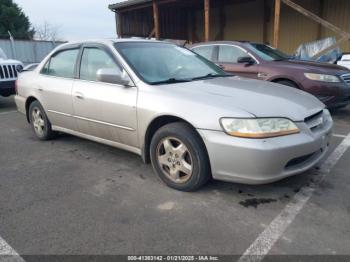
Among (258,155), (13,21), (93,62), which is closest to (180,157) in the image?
(258,155)

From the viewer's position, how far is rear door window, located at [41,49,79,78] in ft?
14.3

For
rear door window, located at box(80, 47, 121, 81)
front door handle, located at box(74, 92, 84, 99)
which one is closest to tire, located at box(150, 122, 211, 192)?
rear door window, located at box(80, 47, 121, 81)

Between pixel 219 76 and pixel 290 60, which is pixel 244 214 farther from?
pixel 290 60

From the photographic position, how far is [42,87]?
4723 mm

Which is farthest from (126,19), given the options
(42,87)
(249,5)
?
(42,87)

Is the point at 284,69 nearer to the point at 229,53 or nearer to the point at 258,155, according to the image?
the point at 229,53

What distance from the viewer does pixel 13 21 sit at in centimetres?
2653

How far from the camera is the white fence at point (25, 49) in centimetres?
1686

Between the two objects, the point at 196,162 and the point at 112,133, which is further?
the point at 112,133

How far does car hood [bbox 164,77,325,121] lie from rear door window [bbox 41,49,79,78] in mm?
1683

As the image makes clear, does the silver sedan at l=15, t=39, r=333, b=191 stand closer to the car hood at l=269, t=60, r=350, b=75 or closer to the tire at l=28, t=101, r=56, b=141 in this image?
the tire at l=28, t=101, r=56, b=141

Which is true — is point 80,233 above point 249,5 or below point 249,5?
below

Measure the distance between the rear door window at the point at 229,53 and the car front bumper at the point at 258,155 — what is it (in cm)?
424

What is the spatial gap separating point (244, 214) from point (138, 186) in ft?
3.82
